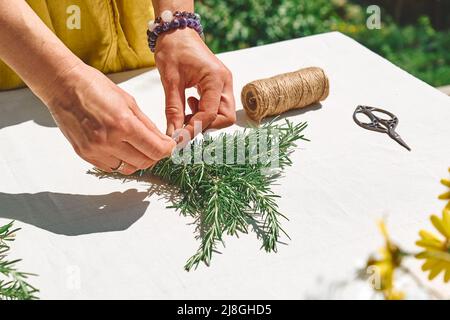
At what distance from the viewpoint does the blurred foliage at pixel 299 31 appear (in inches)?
115

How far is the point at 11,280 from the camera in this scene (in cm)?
95

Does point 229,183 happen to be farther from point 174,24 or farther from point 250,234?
point 174,24

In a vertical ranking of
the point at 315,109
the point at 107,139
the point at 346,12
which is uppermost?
the point at 107,139

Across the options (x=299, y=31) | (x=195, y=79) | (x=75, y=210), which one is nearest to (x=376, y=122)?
(x=195, y=79)

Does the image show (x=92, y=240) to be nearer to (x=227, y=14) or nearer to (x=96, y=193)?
(x=96, y=193)

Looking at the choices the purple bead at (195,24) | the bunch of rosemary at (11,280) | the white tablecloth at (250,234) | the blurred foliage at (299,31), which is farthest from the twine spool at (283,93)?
the blurred foliage at (299,31)

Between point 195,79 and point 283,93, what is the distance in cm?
18

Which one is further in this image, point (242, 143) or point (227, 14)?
point (227, 14)

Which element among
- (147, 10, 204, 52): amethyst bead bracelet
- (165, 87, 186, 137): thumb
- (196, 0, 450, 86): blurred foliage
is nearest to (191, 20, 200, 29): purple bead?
(147, 10, 204, 52): amethyst bead bracelet

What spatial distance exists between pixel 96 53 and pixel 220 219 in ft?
2.17

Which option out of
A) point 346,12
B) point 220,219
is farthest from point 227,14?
point 220,219

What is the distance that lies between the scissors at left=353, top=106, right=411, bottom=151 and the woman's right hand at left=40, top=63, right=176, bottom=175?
1.44 feet

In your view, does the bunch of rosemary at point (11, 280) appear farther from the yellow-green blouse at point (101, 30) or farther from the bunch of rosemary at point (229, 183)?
the yellow-green blouse at point (101, 30)

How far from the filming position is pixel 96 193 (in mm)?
1141
